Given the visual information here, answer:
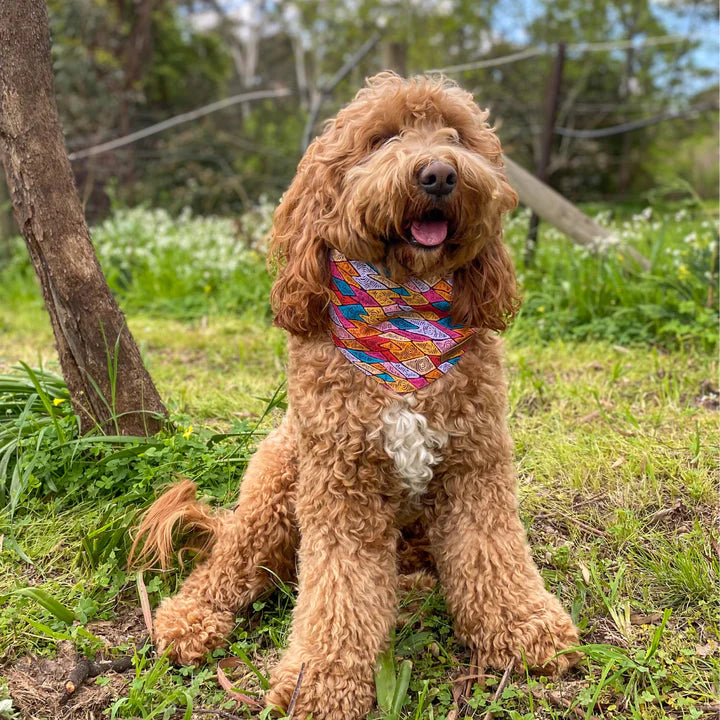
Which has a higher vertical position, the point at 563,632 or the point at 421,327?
the point at 421,327

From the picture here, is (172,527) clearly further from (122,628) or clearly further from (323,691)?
(323,691)

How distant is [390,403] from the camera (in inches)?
76.3

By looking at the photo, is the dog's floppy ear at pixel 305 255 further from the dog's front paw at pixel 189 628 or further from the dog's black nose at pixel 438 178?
the dog's front paw at pixel 189 628

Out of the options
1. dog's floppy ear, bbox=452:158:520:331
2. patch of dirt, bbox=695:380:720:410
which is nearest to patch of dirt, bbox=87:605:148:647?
dog's floppy ear, bbox=452:158:520:331

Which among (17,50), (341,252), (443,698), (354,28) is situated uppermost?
Answer: (354,28)

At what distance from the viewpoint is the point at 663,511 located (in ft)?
8.48

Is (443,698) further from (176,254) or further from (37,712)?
(176,254)

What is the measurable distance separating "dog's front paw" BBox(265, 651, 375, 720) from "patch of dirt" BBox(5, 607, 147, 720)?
0.49 metres

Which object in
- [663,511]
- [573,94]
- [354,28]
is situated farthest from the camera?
[354,28]

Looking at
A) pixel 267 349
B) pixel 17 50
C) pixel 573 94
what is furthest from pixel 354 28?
pixel 17 50

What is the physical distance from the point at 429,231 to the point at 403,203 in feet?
0.40

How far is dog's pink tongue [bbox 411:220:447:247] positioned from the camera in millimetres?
1829

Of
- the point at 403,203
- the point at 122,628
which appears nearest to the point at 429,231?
the point at 403,203

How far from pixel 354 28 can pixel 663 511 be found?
12.4 meters
